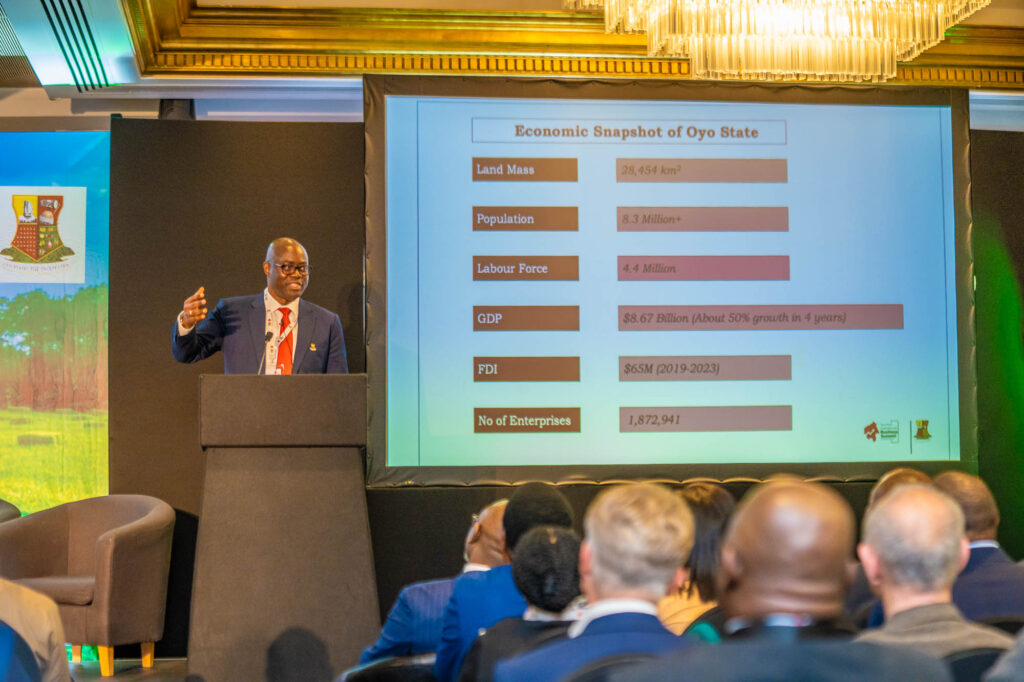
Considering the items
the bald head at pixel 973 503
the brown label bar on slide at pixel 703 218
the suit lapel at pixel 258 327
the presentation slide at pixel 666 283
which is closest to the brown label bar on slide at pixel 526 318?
the presentation slide at pixel 666 283

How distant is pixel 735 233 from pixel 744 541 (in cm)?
356

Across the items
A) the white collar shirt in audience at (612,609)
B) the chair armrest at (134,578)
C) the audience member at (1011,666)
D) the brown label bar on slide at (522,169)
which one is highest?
the brown label bar on slide at (522,169)

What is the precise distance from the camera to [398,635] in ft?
8.07

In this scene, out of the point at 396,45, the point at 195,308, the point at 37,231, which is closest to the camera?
the point at 195,308

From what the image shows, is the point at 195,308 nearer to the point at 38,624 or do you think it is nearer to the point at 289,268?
the point at 289,268

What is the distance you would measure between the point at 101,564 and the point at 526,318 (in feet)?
7.28

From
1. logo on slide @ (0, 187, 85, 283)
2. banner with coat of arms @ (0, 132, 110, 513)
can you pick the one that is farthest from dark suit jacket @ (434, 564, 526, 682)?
logo on slide @ (0, 187, 85, 283)

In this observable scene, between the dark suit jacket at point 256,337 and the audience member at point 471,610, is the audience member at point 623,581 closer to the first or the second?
the audience member at point 471,610

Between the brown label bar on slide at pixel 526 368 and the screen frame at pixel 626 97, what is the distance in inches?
16.6

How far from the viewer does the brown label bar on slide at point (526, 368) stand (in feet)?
15.7

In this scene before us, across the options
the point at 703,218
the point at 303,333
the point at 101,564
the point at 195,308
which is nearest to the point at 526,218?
the point at 703,218

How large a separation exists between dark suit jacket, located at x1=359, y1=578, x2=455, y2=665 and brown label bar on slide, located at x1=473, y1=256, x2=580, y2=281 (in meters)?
2.51

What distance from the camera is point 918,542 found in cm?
177

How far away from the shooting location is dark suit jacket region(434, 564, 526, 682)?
2229 mm
